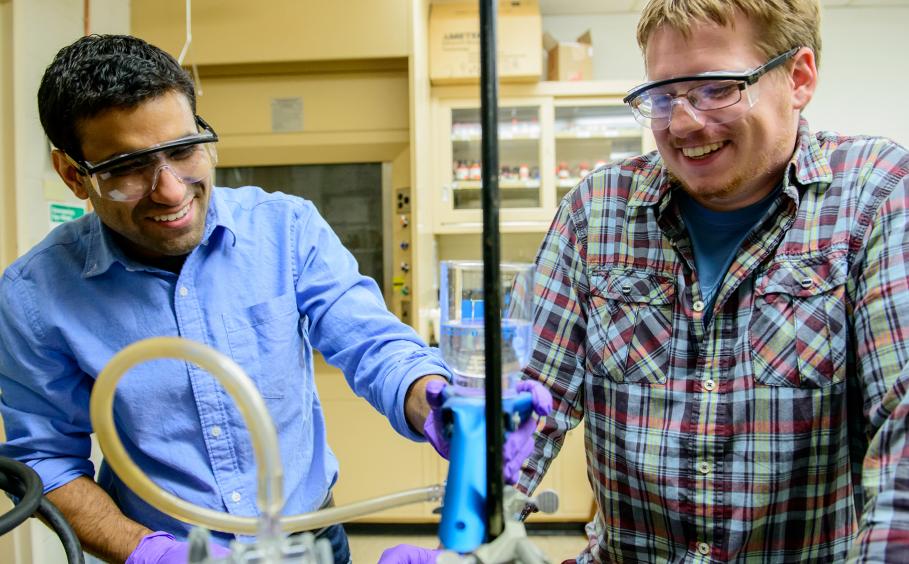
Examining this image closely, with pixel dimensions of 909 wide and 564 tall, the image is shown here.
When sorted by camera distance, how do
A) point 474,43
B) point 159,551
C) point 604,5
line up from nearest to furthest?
point 159,551 → point 474,43 → point 604,5

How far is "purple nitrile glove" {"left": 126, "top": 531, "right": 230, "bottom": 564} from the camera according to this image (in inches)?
31.6

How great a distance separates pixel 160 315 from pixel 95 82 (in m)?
0.40

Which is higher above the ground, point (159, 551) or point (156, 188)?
point (156, 188)

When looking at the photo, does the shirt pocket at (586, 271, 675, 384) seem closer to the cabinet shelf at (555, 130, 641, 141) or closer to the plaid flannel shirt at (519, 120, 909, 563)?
the plaid flannel shirt at (519, 120, 909, 563)

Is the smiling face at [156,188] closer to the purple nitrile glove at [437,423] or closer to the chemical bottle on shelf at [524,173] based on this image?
the purple nitrile glove at [437,423]

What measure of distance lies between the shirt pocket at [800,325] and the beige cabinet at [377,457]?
2102mm

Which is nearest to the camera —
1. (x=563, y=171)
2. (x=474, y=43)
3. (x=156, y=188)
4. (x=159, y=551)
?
(x=159, y=551)

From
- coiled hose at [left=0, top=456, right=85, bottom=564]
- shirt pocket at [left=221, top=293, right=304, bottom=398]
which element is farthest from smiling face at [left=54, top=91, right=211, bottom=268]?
coiled hose at [left=0, top=456, right=85, bottom=564]

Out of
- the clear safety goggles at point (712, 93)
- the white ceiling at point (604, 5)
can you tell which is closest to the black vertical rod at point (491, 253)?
the clear safety goggles at point (712, 93)

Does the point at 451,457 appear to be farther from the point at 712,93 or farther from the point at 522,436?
the point at 712,93

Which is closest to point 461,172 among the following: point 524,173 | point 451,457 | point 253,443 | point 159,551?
point 524,173

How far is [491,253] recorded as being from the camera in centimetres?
49

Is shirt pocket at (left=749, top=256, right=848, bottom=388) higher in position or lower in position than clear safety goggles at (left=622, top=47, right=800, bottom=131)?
lower

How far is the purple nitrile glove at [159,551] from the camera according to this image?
0.80m
